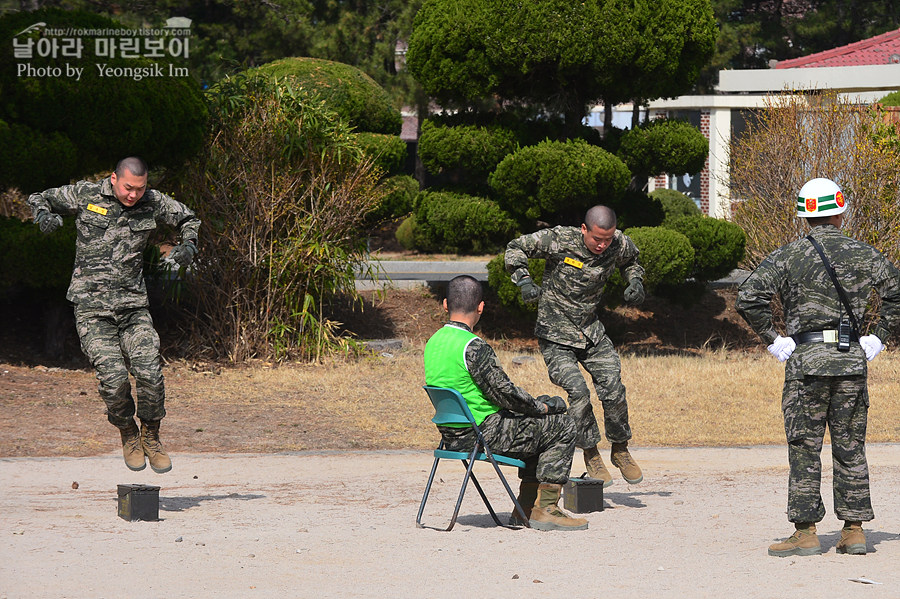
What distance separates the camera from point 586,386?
24.7 ft

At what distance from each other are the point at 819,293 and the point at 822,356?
315 millimetres

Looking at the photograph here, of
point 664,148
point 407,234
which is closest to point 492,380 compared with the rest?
point 664,148

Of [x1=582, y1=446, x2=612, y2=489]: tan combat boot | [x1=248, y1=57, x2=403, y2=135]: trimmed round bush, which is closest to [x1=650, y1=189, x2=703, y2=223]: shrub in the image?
[x1=248, y1=57, x2=403, y2=135]: trimmed round bush

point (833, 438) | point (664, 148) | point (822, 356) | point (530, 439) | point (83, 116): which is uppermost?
point (83, 116)

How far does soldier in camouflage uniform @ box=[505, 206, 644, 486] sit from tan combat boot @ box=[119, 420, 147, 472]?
2.61 m

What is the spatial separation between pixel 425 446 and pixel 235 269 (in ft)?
15.9

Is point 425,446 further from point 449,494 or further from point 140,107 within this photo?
point 140,107

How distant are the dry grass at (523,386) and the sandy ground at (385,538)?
1483 millimetres

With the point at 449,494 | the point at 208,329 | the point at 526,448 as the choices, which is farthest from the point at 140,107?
the point at 526,448

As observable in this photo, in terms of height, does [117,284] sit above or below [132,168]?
below

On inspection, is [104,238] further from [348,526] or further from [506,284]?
[506,284]

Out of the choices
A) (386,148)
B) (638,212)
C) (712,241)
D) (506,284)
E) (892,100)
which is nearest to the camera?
(506,284)

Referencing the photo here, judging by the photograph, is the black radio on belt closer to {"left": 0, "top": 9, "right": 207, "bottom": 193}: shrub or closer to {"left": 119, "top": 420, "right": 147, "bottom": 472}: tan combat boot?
{"left": 119, "top": 420, "right": 147, "bottom": 472}: tan combat boot

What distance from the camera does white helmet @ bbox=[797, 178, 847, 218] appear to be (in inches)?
241
